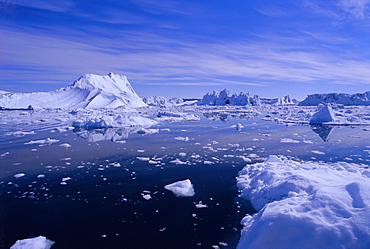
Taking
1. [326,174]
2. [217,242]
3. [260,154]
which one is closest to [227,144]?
[260,154]

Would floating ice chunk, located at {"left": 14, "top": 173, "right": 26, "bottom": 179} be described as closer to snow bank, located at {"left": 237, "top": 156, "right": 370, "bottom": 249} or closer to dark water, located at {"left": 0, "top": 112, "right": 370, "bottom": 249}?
dark water, located at {"left": 0, "top": 112, "right": 370, "bottom": 249}

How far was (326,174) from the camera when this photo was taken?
17.5ft

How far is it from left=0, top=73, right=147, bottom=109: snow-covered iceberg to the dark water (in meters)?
48.5

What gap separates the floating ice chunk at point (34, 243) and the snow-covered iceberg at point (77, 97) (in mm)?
53109

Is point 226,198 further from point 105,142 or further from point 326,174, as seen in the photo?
point 105,142

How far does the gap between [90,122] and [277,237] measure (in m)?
17.1

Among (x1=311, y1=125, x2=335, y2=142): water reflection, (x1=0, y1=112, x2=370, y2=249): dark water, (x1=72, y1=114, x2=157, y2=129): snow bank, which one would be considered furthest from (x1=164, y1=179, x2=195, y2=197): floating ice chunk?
(x1=72, y1=114, x2=157, y2=129): snow bank

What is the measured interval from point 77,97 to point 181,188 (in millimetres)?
62028

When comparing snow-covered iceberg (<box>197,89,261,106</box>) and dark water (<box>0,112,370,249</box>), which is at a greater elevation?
snow-covered iceberg (<box>197,89,261,106</box>)

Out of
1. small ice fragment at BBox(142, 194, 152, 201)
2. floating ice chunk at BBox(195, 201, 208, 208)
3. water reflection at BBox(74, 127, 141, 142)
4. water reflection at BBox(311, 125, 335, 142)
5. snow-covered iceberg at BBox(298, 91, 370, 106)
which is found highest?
snow-covered iceberg at BBox(298, 91, 370, 106)

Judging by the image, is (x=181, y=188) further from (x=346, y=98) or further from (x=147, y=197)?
(x=346, y=98)

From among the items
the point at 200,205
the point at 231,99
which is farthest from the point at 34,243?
the point at 231,99

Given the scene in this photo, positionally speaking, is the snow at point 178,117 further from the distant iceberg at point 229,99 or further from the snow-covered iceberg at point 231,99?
the snow-covered iceberg at point 231,99

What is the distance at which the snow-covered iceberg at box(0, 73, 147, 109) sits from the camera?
181 feet
